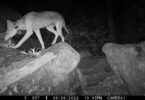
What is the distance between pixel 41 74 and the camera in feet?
7.34

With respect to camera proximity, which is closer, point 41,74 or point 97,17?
point 41,74

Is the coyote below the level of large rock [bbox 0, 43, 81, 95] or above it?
above

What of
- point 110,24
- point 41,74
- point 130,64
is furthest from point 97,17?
point 41,74

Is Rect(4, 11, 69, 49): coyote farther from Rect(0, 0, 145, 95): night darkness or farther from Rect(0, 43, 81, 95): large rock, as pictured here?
Rect(0, 43, 81, 95): large rock

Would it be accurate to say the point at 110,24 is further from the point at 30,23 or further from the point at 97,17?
the point at 30,23

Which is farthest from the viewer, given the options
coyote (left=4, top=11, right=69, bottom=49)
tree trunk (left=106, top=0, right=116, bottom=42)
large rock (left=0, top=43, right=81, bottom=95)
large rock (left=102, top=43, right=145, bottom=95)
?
tree trunk (left=106, top=0, right=116, bottom=42)

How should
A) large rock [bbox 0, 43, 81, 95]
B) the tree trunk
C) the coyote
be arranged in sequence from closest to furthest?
1. large rock [bbox 0, 43, 81, 95]
2. the coyote
3. the tree trunk

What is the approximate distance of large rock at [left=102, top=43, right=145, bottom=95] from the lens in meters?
2.34

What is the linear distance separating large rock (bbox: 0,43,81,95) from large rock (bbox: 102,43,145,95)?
0.71 m

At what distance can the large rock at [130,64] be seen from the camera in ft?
7.69

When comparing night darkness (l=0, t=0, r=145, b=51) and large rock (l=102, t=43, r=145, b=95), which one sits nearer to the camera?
large rock (l=102, t=43, r=145, b=95)

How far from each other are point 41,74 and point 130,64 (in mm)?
1474

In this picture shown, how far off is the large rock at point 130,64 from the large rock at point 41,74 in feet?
2.31

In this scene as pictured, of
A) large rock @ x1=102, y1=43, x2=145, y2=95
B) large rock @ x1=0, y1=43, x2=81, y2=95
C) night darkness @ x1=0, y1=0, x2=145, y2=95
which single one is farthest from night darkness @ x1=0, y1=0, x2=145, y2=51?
large rock @ x1=0, y1=43, x2=81, y2=95
